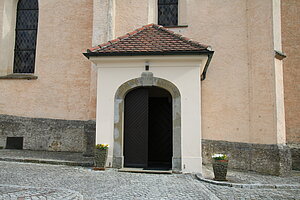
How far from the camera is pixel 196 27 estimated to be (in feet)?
35.4

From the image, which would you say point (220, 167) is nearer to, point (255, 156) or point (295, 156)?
point (255, 156)

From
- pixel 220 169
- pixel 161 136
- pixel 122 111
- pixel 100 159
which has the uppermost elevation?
pixel 122 111

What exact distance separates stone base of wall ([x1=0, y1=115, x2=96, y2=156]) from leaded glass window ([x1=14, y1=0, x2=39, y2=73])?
278 cm

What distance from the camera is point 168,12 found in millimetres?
11422

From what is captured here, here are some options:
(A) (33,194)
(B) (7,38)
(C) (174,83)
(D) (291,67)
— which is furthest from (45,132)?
(D) (291,67)

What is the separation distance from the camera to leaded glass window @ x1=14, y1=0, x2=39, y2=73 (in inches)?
500

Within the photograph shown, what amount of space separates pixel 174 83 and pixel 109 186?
3.94 metres

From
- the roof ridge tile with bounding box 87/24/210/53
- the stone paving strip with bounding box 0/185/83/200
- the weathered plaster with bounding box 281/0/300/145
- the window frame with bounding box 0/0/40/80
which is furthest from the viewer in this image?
the window frame with bounding box 0/0/40/80

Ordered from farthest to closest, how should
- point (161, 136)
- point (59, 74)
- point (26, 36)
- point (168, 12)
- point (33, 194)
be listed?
point (26, 36) < point (59, 74) < point (168, 12) < point (161, 136) < point (33, 194)

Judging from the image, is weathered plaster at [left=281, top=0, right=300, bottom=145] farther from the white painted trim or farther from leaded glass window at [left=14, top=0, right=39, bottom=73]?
the white painted trim

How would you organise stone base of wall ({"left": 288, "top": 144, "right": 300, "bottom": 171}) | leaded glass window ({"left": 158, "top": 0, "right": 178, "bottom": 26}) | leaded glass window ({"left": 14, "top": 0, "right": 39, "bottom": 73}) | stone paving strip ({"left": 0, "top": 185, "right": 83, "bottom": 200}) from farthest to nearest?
leaded glass window ({"left": 14, "top": 0, "right": 39, "bottom": 73}), leaded glass window ({"left": 158, "top": 0, "right": 178, "bottom": 26}), stone base of wall ({"left": 288, "top": 144, "right": 300, "bottom": 171}), stone paving strip ({"left": 0, "top": 185, "right": 83, "bottom": 200})

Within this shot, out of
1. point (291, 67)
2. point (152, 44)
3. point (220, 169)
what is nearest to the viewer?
point (220, 169)

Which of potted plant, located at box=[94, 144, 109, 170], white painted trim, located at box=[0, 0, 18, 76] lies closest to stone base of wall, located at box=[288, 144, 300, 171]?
potted plant, located at box=[94, 144, 109, 170]

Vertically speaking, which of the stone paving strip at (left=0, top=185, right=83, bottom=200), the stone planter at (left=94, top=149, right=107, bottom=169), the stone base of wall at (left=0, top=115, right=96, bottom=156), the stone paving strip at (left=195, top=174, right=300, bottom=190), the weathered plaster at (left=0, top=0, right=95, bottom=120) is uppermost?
the weathered plaster at (left=0, top=0, right=95, bottom=120)
